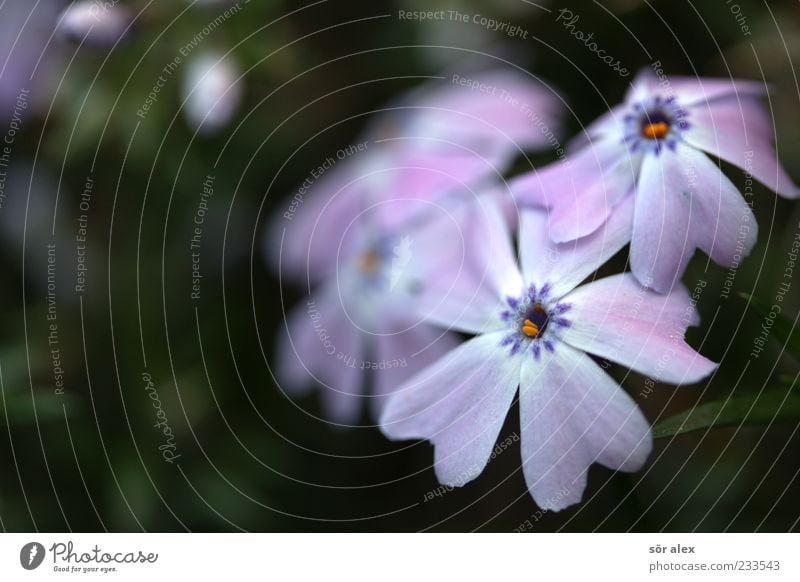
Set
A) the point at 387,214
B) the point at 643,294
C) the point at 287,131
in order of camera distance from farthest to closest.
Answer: the point at 287,131, the point at 387,214, the point at 643,294

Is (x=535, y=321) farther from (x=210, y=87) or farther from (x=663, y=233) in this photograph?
(x=210, y=87)

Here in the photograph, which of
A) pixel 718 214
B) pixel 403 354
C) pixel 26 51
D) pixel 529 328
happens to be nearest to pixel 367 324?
pixel 403 354

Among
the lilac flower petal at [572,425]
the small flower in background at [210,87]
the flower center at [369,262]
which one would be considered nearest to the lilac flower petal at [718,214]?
the lilac flower petal at [572,425]

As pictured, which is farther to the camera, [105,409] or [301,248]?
[105,409]

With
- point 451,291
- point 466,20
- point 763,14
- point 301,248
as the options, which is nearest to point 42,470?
point 301,248

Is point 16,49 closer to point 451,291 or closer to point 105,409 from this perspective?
point 105,409
